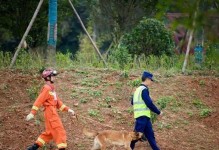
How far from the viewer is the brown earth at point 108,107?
38.1ft

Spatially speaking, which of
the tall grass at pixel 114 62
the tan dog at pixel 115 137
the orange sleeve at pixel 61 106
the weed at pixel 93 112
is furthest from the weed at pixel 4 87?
the tan dog at pixel 115 137

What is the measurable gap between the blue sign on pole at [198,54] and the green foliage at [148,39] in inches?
61.3

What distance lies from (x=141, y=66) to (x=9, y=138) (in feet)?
21.4

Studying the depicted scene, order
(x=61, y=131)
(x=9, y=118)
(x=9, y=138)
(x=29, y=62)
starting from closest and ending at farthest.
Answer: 1. (x=61, y=131)
2. (x=9, y=138)
3. (x=9, y=118)
4. (x=29, y=62)

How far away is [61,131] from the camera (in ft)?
31.4

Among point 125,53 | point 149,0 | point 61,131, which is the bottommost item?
point 61,131

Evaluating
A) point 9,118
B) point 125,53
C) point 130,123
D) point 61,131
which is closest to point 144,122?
point 61,131

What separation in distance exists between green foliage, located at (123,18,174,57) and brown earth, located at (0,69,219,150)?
2730mm

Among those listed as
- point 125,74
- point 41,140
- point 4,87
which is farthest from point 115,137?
point 125,74

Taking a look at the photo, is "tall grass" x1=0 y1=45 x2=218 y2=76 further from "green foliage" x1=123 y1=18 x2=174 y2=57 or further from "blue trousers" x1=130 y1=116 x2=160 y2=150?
"blue trousers" x1=130 y1=116 x2=160 y2=150

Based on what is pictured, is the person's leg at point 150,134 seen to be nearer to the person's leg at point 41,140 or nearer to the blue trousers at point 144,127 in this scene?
the blue trousers at point 144,127

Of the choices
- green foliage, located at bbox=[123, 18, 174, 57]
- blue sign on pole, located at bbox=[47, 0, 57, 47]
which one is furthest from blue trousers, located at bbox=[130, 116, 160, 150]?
green foliage, located at bbox=[123, 18, 174, 57]

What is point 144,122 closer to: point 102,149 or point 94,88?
point 102,149

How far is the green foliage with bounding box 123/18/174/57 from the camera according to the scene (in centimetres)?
1809
